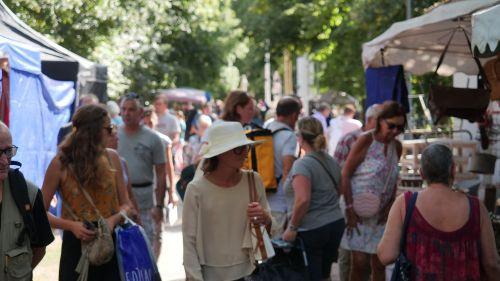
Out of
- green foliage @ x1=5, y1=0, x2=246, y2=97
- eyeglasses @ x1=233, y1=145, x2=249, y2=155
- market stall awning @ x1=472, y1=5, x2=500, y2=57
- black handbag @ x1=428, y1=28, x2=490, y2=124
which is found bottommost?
eyeglasses @ x1=233, y1=145, x2=249, y2=155

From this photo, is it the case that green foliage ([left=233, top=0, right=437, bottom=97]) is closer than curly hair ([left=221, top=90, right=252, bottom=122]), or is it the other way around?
curly hair ([left=221, top=90, right=252, bottom=122])

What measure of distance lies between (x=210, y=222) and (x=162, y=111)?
11659mm

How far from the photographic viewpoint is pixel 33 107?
10430 millimetres

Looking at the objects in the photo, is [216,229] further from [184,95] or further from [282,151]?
[184,95]

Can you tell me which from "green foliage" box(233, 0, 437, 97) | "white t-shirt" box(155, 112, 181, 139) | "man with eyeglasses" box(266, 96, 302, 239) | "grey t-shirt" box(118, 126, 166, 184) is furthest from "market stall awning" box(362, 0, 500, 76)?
"green foliage" box(233, 0, 437, 97)

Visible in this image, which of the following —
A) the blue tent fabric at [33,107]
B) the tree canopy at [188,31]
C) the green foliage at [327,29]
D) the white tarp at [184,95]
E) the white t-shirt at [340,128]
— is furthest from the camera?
the white tarp at [184,95]

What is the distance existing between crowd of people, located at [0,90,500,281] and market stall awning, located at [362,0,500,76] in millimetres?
948

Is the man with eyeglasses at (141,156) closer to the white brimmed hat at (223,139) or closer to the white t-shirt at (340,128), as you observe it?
the white brimmed hat at (223,139)

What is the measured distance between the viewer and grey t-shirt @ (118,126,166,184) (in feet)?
28.1

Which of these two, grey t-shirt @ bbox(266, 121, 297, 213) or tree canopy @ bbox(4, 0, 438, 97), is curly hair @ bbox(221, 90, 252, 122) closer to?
grey t-shirt @ bbox(266, 121, 297, 213)

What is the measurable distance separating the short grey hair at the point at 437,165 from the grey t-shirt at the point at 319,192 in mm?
2359

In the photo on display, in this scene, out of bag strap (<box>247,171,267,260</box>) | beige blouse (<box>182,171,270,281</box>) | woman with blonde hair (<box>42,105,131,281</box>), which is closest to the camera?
beige blouse (<box>182,171,270,281</box>)

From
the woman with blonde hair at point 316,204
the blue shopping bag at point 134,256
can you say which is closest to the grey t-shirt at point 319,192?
the woman with blonde hair at point 316,204

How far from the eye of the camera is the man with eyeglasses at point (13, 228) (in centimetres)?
468
